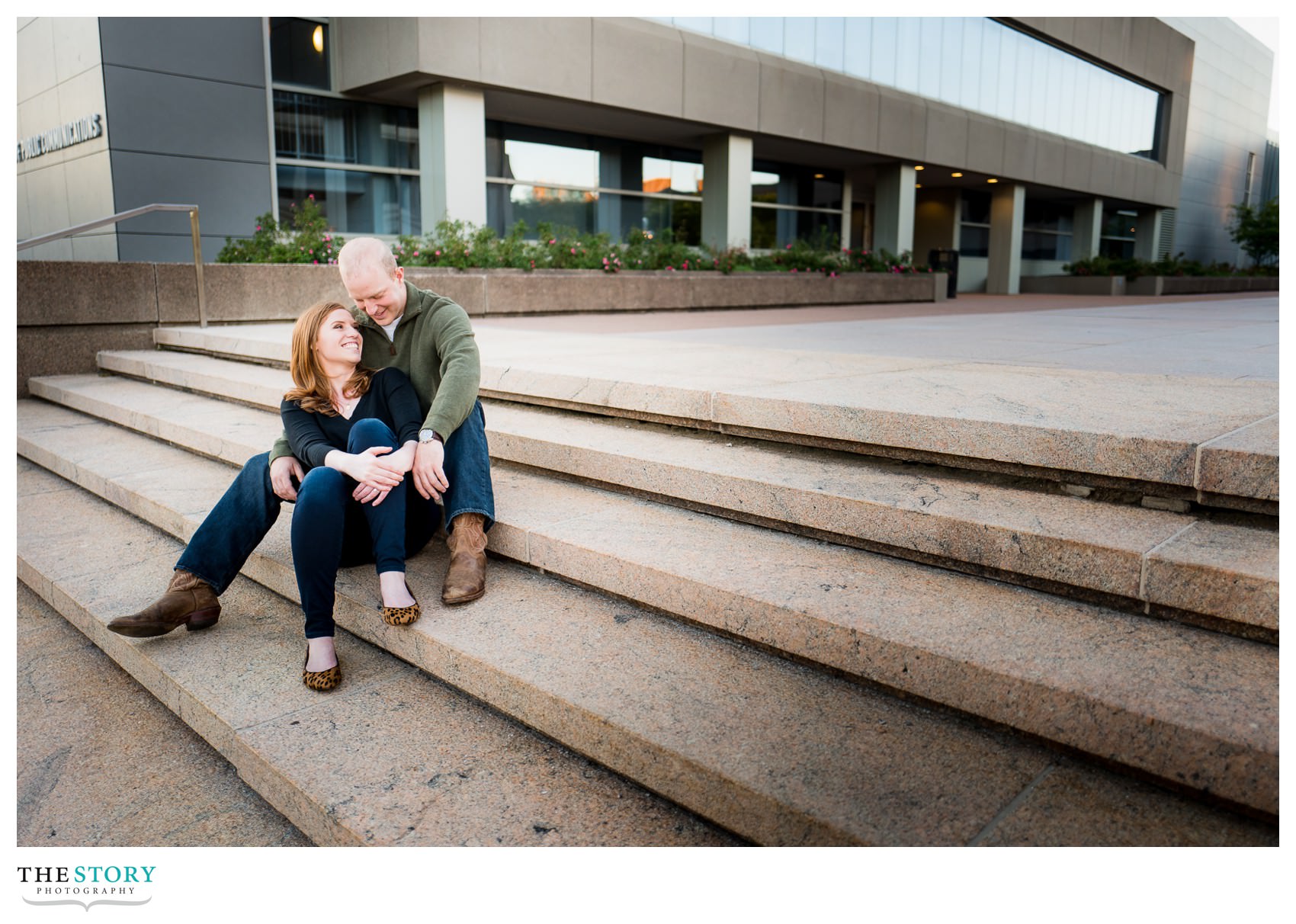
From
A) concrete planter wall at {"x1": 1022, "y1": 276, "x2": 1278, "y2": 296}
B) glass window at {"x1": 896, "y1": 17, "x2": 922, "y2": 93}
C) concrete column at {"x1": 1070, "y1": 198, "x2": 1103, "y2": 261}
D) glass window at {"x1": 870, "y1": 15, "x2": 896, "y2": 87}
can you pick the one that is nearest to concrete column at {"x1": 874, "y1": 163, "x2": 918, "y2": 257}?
glass window at {"x1": 896, "y1": 17, "x2": 922, "y2": 93}

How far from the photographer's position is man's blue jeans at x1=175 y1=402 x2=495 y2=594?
3439 millimetres

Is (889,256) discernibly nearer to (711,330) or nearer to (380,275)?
(711,330)

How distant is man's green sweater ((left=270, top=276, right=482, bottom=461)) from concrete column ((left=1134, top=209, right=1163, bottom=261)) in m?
39.4

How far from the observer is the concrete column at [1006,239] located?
2969 cm

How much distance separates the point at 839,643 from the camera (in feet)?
8.57

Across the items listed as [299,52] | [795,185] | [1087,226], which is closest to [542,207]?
[299,52]

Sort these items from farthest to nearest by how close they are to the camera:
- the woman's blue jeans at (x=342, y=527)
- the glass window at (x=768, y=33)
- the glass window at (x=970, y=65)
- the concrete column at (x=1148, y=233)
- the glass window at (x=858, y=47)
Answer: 1. the concrete column at (x=1148, y=233)
2. the glass window at (x=970, y=65)
3. the glass window at (x=858, y=47)
4. the glass window at (x=768, y=33)
5. the woman's blue jeans at (x=342, y=527)

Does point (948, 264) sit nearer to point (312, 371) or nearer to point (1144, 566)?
point (312, 371)

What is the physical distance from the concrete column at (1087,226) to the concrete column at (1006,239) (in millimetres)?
3891

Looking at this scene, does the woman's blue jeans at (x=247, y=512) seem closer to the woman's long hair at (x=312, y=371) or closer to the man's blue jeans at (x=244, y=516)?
the man's blue jeans at (x=244, y=516)

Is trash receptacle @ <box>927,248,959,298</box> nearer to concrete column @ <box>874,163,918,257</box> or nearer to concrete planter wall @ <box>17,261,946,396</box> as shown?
concrete column @ <box>874,163,918,257</box>

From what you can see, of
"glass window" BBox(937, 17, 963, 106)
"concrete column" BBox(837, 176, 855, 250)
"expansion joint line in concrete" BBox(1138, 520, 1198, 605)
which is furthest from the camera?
"concrete column" BBox(837, 176, 855, 250)

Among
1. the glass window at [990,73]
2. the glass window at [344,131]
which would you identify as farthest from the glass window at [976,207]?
the glass window at [344,131]

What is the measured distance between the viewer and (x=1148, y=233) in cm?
3681
